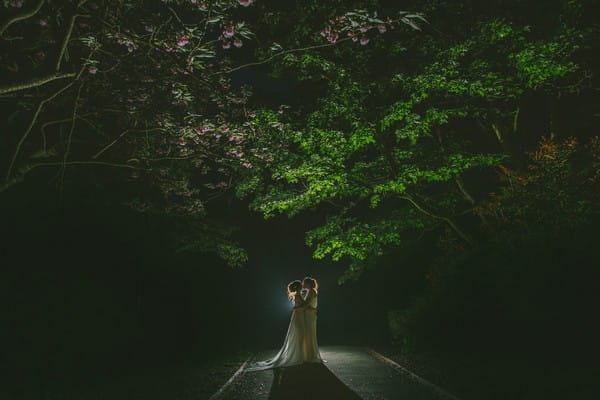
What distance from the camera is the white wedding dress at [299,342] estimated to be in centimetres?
1120

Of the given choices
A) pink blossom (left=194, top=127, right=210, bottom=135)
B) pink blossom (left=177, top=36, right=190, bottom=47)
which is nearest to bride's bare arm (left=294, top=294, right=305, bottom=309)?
pink blossom (left=194, top=127, right=210, bottom=135)

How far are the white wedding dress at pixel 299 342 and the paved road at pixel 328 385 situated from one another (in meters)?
0.35

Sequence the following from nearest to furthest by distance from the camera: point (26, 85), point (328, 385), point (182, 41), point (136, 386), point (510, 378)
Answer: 1. point (26, 85)
2. point (182, 41)
3. point (328, 385)
4. point (510, 378)
5. point (136, 386)

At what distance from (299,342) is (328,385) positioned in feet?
9.72

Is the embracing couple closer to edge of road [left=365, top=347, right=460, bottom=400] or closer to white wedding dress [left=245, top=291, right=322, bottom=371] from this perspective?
white wedding dress [left=245, top=291, right=322, bottom=371]

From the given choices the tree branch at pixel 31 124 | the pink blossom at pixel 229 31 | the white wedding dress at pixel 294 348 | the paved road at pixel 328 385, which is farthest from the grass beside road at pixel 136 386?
the pink blossom at pixel 229 31

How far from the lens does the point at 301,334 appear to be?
11.4 m

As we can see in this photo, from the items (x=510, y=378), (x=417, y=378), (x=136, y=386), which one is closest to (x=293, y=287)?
(x=417, y=378)

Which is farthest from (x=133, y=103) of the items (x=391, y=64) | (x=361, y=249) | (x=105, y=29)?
(x=361, y=249)

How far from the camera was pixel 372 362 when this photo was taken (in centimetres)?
1248

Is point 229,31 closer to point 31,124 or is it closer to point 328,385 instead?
point 31,124

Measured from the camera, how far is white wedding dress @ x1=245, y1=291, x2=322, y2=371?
1120 centimetres

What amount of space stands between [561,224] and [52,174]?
13.3 meters

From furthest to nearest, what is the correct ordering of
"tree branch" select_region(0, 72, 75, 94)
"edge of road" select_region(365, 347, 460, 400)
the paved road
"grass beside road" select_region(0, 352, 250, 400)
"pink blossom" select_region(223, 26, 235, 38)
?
"grass beside road" select_region(0, 352, 250, 400) < the paved road < "edge of road" select_region(365, 347, 460, 400) < "pink blossom" select_region(223, 26, 235, 38) < "tree branch" select_region(0, 72, 75, 94)
